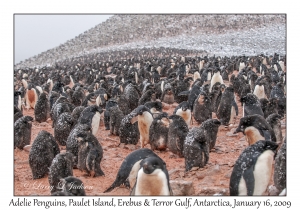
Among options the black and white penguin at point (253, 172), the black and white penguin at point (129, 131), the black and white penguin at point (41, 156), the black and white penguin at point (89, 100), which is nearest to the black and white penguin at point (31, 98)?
the black and white penguin at point (89, 100)

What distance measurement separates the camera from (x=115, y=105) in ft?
24.8

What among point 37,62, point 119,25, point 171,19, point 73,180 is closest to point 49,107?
point 73,180

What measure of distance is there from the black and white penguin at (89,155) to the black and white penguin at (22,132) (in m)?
1.52

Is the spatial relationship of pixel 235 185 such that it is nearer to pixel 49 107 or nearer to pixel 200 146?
pixel 200 146

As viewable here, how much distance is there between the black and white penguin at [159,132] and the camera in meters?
6.04

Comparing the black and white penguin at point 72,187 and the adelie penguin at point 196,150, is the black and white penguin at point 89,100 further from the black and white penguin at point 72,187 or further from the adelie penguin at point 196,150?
the black and white penguin at point 72,187

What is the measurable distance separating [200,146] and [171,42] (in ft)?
116

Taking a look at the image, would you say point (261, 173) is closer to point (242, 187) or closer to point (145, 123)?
point (242, 187)

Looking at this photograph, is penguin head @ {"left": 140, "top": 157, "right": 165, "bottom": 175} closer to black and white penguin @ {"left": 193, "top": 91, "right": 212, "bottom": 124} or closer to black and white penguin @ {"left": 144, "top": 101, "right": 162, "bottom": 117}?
black and white penguin @ {"left": 144, "top": 101, "right": 162, "bottom": 117}

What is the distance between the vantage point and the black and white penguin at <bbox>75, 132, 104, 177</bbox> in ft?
16.7

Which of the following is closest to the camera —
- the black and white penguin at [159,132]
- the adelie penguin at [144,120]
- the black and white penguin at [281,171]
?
the black and white penguin at [281,171]

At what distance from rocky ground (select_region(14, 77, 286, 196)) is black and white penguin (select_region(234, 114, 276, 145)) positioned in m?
0.50

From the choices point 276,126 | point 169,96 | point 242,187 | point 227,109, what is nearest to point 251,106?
point 227,109

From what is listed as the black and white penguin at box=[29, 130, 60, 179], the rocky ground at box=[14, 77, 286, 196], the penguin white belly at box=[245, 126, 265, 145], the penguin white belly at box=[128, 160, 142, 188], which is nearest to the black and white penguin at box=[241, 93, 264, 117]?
the rocky ground at box=[14, 77, 286, 196]
